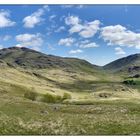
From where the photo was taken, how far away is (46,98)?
146750 millimetres

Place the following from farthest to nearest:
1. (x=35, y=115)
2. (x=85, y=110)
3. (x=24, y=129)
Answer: (x=85, y=110)
(x=35, y=115)
(x=24, y=129)

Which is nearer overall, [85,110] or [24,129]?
[24,129]
